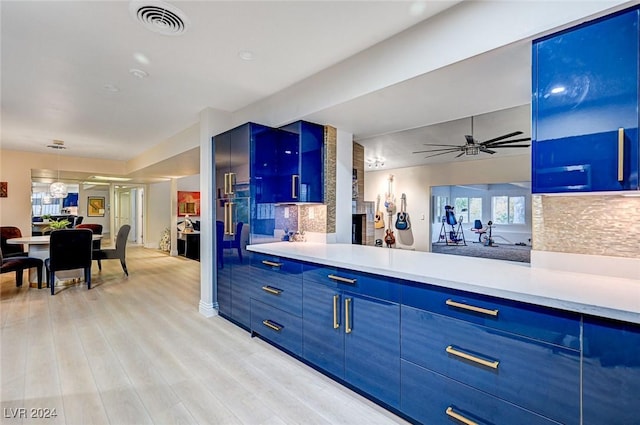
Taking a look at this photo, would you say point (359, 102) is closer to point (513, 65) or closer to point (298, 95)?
point (298, 95)

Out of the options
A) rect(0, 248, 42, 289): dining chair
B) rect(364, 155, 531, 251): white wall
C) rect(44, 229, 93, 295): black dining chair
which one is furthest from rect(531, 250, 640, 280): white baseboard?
rect(0, 248, 42, 289): dining chair

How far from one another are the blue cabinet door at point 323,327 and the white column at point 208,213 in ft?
5.56

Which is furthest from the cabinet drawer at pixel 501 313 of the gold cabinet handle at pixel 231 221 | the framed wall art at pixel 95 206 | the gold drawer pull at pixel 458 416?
the framed wall art at pixel 95 206

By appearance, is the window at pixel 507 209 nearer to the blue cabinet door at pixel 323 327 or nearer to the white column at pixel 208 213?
the blue cabinet door at pixel 323 327

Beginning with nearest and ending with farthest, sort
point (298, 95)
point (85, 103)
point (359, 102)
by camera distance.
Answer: point (359, 102), point (298, 95), point (85, 103)

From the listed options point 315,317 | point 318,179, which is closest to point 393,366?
point 315,317

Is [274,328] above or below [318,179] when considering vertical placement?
below

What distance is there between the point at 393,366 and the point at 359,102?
6.21 feet

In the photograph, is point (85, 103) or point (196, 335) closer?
point (196, 335)

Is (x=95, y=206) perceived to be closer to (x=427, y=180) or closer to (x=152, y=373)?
(x=152, y=373)

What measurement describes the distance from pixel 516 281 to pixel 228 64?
2547 mm

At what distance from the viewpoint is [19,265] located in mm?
4367

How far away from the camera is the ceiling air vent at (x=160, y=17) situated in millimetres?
1756

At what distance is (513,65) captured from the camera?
1.77 metres
